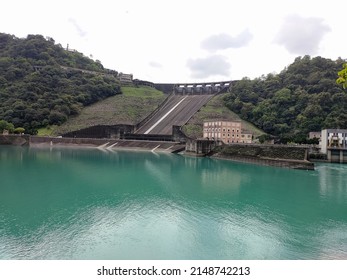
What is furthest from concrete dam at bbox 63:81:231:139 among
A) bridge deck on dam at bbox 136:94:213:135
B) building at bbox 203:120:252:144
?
building at bbox 203:120:252:144

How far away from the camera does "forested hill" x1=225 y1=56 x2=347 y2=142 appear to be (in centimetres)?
5125

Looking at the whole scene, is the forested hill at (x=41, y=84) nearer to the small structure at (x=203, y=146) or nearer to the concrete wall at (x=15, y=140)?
the concrete wall at (x=15, y=140)

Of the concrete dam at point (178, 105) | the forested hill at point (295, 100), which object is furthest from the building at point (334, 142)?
the concrete dam at point (178, 105)

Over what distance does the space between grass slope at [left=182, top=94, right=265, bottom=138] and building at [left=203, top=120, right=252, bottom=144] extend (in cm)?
Answer: 492

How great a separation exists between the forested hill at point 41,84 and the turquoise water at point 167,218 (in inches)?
1697

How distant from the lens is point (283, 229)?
13.1 meters

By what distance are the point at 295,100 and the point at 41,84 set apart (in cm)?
6356

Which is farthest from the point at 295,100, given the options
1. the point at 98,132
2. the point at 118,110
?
the point at 98,132

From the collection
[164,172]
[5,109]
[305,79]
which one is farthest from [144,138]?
[305,79]

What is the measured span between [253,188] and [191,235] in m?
11.8

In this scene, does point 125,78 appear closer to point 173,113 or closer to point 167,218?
point 173,113

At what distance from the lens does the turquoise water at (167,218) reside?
414 inches

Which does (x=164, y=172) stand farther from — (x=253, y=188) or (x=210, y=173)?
(x=253, y=188)

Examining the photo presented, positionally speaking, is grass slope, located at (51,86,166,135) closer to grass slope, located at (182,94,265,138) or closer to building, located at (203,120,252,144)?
grass slope, located at (182,94,265,138)
